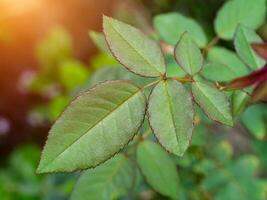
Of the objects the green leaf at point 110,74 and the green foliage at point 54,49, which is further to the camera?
the green foliage at point 54,49

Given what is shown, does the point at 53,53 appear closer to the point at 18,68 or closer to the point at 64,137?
the point at 18,68

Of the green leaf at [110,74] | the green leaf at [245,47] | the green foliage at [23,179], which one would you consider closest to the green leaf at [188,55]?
the green leaf at [245,47]

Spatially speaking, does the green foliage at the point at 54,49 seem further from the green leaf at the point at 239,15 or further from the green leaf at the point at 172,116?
the green leaf at the point at 172,116

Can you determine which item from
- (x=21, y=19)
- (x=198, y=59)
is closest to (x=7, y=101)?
(x=21, y=19)

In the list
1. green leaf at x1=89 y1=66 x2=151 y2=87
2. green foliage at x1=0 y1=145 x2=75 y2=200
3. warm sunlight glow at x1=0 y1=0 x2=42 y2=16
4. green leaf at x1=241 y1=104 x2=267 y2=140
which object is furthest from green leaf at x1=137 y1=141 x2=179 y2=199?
warm sunlight glow at x1=0 y1=0 x2=42 y2=16

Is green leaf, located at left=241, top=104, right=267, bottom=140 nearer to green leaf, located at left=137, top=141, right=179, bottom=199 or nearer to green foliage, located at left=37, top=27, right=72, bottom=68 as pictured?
green leaf, located at left=137, top=141, right=179, bottom=199

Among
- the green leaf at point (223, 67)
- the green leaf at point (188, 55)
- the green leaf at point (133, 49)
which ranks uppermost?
the green leaf at point (133, 49)

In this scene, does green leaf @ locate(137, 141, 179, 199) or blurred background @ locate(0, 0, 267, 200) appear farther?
blurred background @ locate(0, 0, 267, 200)
